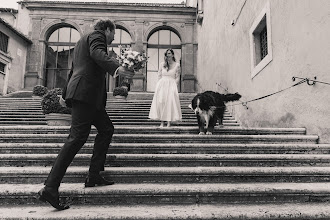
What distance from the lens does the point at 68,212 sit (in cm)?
262

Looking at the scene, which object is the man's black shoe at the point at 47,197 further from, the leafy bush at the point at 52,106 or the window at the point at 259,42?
the window at the point at 259,42

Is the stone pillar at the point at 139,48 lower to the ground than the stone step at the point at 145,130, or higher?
higher

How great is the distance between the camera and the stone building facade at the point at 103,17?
1912 centimetres

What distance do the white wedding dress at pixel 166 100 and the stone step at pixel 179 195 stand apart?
112 inches

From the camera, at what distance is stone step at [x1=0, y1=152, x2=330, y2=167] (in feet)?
12.1

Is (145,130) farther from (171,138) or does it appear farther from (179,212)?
(179,212)

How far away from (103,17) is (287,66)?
53.9ft

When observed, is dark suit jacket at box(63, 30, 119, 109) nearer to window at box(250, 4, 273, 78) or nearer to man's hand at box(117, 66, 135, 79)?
man's hand at box(117, 66, 135, 79)

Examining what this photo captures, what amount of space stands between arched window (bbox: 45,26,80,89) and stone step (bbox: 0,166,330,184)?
17099mm

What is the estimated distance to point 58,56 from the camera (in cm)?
1956

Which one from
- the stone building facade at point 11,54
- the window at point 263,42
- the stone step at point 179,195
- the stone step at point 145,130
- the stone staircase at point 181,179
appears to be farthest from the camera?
the stone building facade at point 11,54

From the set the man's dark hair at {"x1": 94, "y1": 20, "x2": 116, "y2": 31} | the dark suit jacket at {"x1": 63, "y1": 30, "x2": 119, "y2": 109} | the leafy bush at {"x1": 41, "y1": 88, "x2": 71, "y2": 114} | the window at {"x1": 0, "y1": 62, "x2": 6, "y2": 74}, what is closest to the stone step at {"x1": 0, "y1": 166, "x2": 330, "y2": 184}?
the dark suit jacket at {"x1": 63, "y1": 30, "x2": 119, "y2": 109}

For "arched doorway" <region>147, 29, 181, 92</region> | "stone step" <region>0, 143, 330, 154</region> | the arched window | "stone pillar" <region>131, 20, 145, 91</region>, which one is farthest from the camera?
the arched window

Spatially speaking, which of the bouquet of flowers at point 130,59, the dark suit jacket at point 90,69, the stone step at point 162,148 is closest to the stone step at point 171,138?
the stone step at point 162,148
